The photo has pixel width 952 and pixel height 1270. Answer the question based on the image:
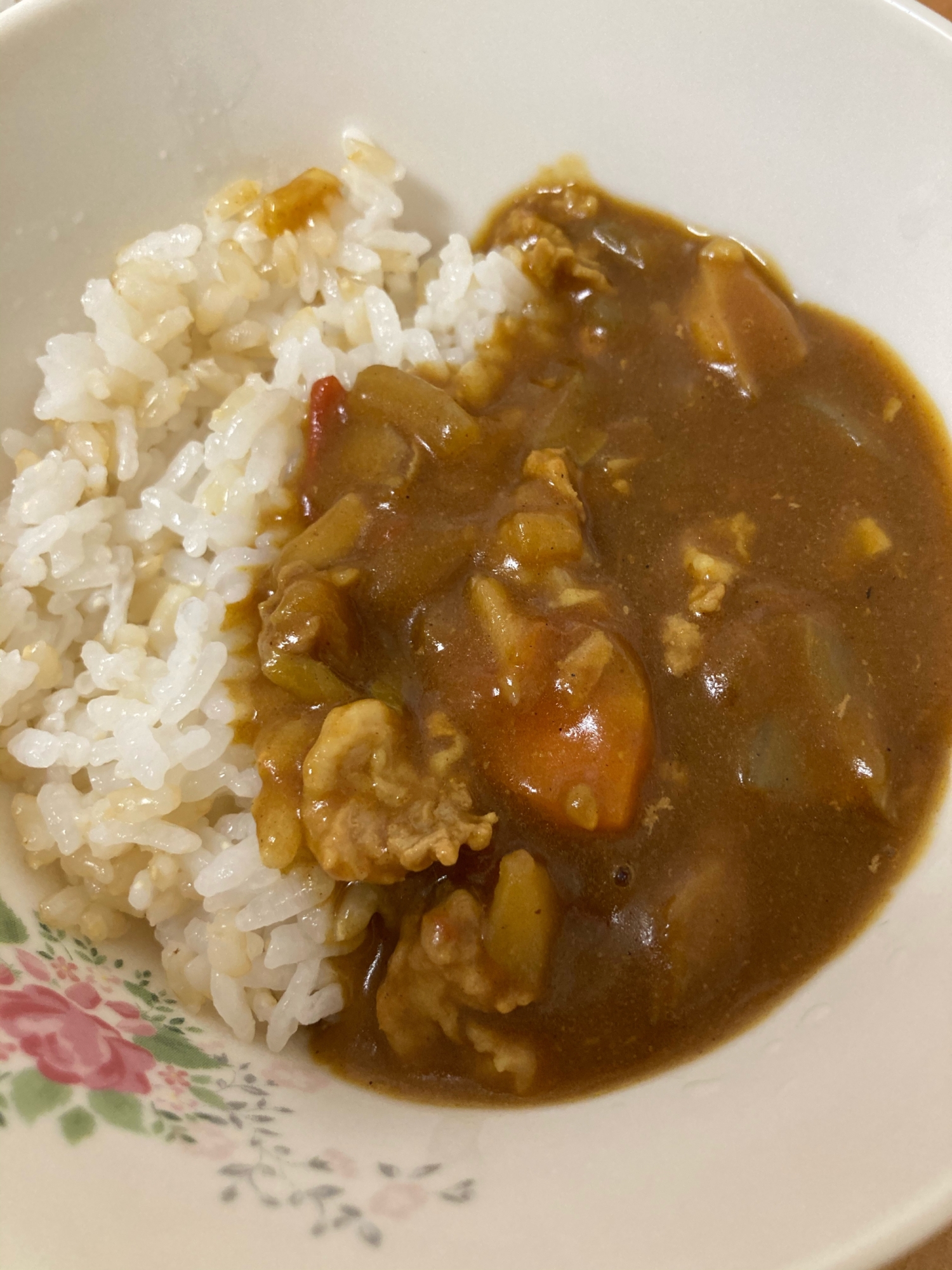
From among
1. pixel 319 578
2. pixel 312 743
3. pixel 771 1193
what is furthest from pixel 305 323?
pixel 771 1193

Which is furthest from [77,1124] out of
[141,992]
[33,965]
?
[141,992]

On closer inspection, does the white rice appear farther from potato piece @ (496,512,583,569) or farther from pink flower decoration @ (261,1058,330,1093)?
potato piece @ (496,512,583,569)

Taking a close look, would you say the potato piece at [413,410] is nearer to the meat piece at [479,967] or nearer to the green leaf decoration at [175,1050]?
the meat piece at [479,967]

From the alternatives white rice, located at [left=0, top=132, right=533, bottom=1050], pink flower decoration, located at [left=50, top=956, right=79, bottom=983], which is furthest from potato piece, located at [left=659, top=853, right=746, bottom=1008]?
pink flower decoration, located at [left=50, top=956, right=79, bottom=983]

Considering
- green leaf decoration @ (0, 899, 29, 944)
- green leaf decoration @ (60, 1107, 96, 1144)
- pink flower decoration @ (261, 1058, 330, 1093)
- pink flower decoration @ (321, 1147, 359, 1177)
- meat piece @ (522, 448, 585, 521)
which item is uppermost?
meat piece @ (522, 448, 585, 521)

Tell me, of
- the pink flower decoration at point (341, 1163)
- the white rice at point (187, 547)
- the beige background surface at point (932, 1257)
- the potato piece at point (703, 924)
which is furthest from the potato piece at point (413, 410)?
the beige background surface at point (932, 1257)

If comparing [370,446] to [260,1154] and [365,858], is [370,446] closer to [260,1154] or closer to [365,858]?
[365,858]

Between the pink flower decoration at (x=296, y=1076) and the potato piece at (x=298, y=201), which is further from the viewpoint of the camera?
the potato piece at (x=298, y=201)

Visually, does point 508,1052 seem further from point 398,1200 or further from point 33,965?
point 33,965
